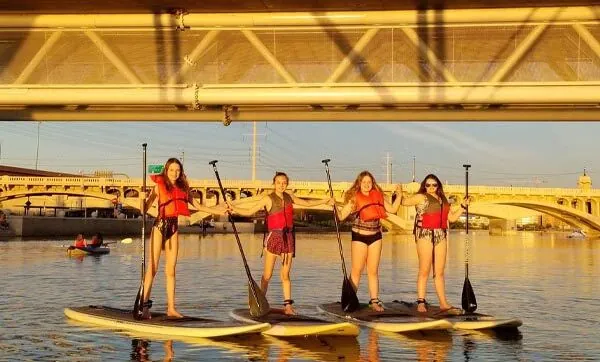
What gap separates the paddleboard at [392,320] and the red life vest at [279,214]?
2308mm

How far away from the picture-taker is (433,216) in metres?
13.7

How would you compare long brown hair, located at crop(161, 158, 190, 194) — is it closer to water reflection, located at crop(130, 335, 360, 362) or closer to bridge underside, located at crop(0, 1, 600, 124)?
bridge underside, located at crop(0, 1, 600, 124)

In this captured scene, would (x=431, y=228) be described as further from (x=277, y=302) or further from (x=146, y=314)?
(x=277, y=302)

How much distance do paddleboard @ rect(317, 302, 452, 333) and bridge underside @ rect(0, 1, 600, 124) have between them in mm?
3897

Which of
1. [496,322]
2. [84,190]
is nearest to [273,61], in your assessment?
[496,322]

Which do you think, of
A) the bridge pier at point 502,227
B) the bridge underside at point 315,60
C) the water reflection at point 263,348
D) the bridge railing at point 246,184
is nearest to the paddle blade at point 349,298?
the water reflection at point 263,348

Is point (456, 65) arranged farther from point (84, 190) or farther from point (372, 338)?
point (84, 190)

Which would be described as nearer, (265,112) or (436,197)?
(265,112)

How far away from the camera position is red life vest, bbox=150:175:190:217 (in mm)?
12594

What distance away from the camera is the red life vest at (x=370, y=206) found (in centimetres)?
1363

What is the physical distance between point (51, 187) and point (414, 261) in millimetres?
55798

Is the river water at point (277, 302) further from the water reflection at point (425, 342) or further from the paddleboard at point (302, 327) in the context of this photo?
the paddleboard at point (302, 327)

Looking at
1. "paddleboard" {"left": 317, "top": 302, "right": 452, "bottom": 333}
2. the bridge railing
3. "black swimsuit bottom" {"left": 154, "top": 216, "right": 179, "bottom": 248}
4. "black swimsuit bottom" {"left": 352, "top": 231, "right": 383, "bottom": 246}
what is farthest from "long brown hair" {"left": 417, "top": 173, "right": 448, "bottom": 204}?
the bridge railing

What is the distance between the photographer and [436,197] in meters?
13.8
